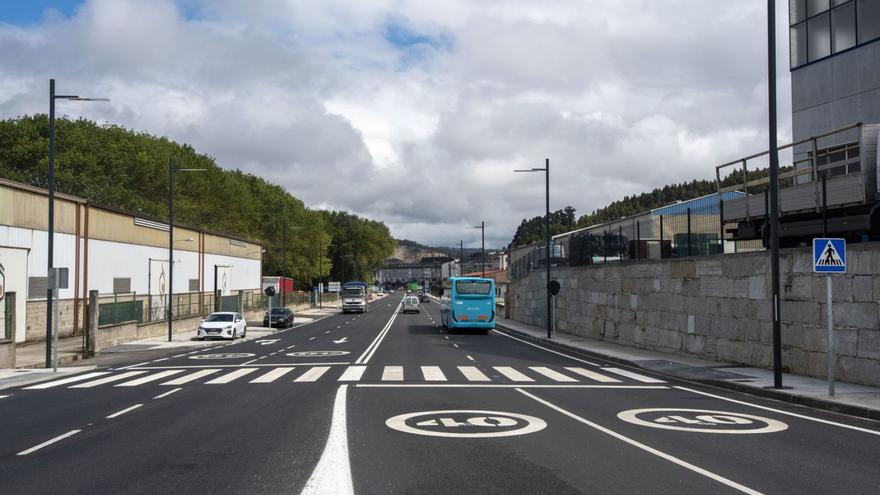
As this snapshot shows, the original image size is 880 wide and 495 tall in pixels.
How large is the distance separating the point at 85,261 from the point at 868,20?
38363 mm

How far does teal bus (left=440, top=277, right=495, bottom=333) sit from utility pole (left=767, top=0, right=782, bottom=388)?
24.6 m

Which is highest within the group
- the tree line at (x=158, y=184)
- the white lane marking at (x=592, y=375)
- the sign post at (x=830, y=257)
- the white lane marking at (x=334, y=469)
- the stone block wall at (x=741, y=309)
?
the tree line at (x=158, y=184)

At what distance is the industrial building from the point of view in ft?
96.8

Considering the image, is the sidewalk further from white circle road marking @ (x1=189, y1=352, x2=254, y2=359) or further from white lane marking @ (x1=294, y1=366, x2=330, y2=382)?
white circle road marking @ (x1=189, y1=352, x2=254, y2=359)

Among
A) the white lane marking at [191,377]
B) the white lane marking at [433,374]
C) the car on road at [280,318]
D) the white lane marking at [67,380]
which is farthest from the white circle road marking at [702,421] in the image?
the car on road at [280,318]

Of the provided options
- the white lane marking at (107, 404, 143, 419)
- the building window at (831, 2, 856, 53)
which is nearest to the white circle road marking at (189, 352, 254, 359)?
the white lane marking at (107, 404, 143, 419)

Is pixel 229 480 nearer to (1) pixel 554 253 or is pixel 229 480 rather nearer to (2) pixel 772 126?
(2) pixel 772 126

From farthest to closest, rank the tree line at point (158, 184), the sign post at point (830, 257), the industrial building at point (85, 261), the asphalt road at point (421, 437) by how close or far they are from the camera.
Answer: the tree line at point (158, 184) < the industrial building at point (85, 261) < the sign post at point (830, 257) < the asphalt road at point (421, 437)

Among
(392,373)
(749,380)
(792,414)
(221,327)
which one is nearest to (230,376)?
(392,373)

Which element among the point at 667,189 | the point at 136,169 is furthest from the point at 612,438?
the point at 667,189

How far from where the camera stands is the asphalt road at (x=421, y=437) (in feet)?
24.0

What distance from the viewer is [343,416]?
455 inches

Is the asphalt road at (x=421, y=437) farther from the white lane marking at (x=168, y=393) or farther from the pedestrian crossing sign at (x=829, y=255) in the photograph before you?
the pedestrian crossing sign at (x=829, y=255)

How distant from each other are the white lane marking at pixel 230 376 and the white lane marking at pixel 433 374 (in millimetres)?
4865
